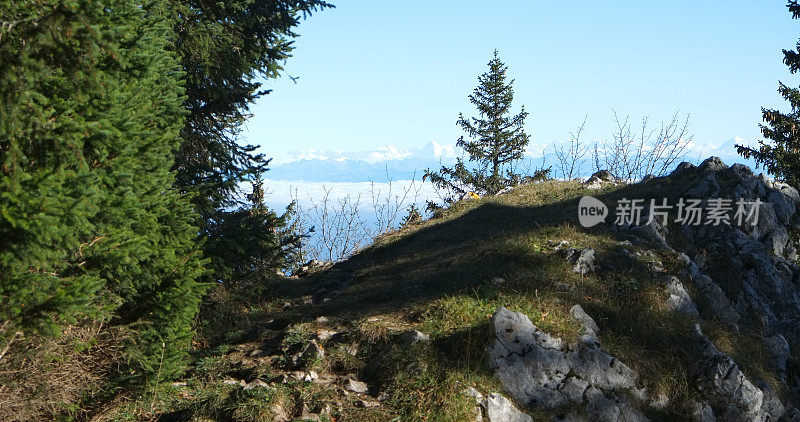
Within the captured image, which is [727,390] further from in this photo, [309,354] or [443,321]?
[309,354]

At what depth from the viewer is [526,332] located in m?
7.45

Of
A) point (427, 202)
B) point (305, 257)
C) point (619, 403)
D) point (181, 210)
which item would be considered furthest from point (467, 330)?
point (305, 257)

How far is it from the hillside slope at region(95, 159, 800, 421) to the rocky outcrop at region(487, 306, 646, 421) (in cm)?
2

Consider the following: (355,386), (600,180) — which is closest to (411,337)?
(355,386)

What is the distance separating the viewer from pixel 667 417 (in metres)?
7.53

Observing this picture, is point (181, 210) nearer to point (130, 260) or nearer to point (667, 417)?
point (130, 260)

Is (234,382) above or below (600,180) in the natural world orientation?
below

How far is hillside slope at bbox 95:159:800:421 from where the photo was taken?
6.82 meters

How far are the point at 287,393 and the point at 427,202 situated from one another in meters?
19.5

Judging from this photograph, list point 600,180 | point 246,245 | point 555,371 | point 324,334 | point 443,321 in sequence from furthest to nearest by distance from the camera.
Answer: point 600,180 < point 246,245 < point 324,334 < point 443,321 < point 555,371

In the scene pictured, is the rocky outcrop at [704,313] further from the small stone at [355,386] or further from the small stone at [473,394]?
the small stone at [355,386]

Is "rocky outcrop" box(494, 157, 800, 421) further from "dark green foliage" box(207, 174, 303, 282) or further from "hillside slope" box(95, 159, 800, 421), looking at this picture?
"dark green foliage" box(207, 174, 303, 282)

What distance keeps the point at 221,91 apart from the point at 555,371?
7858mm

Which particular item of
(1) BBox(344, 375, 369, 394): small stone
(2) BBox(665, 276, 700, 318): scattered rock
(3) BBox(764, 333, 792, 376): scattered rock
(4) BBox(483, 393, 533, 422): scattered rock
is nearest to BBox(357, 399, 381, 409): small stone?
(1) BBox(344, 375, 369, 394): small stone
